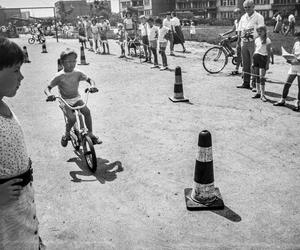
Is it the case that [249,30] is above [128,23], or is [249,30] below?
below

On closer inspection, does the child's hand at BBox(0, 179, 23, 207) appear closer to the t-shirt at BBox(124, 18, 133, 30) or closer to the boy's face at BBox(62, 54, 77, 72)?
the boy's face at BBox(62, 54, 77, 72)

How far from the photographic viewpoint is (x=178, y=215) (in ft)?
14.0

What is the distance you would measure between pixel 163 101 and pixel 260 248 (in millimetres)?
6280

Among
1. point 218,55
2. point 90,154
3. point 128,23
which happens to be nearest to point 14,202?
point 90,154

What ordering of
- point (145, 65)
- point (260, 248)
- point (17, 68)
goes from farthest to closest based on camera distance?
point (145, 65) < point (260, 248) < point (17, 68)

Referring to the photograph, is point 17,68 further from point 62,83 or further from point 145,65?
point 145,65

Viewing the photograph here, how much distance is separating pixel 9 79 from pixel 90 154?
11.2 ft

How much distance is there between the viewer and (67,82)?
5855mm

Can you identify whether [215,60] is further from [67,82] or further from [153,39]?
[67,82]

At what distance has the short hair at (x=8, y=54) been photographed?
203cm

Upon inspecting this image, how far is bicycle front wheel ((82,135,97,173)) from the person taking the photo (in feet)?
17.5

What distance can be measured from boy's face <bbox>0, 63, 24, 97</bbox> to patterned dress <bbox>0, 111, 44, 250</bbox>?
158 millimetres

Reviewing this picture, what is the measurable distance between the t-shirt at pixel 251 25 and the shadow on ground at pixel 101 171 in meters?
6.02

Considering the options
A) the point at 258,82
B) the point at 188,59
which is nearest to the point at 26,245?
the point at 258,82
